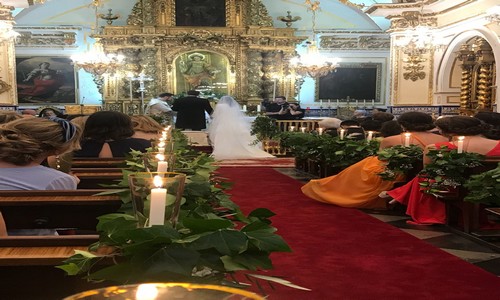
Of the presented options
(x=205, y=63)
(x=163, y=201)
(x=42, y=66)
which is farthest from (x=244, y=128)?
(x=163, y=201)

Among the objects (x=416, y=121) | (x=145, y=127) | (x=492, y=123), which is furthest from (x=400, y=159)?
(x=145, y=127)

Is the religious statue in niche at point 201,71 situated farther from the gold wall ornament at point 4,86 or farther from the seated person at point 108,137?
the seated person at point 108,137

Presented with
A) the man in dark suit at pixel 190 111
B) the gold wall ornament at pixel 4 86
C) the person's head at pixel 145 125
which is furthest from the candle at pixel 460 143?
the gold wall ornament at pixel 4 86

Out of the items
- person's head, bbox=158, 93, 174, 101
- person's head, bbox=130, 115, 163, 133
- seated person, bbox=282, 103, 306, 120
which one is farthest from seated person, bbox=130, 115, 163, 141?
seated person, bbox=282, 103, 306, 120

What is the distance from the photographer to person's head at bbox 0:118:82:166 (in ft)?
9.54

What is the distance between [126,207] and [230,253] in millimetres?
1223

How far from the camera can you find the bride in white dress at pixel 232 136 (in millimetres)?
13898

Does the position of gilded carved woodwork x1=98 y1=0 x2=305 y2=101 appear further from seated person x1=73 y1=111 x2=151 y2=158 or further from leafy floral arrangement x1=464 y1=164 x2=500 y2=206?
leafy floral arrangement x1=464 y1=164 x2=500 y2=206

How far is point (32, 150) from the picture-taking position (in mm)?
2951

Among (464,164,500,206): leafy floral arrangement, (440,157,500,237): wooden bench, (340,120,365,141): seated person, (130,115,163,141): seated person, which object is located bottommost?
(440,157,500,237): wooden bench

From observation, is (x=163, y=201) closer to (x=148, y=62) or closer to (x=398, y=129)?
(x=398, y=129)

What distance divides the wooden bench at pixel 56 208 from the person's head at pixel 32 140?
22 centimetres

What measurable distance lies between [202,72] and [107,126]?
Result: 14059 mm

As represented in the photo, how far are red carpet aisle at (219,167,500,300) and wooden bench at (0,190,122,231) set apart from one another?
3.50 feet
